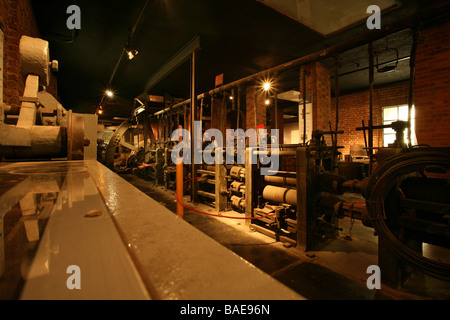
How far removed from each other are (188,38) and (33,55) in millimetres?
4339

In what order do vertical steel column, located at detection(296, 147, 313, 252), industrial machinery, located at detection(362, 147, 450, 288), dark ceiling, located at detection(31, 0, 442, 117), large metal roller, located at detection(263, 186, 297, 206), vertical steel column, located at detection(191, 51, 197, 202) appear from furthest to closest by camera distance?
vertical steel column, located at detection(191, 51, 197, 202) → dark ceiling, located at detection(31, 0, 442, 117) → large metal roller, located at detection(263, 186, 297, 206) → vertical steel column, located at detection(296, 147, 313, 252) → industrial machinery, located at detection(362, 147, 450, 288)

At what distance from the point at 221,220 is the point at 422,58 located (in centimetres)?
583

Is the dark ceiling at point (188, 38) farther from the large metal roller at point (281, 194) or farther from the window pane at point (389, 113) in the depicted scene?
the large metal roller at point (281, 194)

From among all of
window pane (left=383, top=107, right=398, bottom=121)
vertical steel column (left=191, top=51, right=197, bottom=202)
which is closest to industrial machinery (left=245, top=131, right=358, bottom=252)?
vertical steel column (left=191, top=51, right=197, bottom=202)

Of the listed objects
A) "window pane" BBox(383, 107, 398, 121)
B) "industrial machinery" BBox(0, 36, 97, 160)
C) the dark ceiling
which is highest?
the dark ceiling

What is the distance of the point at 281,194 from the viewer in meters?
3.43

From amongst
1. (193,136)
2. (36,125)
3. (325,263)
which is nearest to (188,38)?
(193,136)

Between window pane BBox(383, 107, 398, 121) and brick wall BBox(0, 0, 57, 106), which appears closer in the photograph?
brick wall BBox(0, 0, 57, 106)

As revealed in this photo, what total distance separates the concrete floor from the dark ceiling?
4.37 meters

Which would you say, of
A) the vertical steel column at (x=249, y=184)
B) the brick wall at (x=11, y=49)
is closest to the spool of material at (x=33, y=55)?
the brick wall at (x=11, y=49)

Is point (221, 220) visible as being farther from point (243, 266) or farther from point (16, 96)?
point (16, 96)

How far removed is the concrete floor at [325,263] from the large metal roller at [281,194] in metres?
0.68

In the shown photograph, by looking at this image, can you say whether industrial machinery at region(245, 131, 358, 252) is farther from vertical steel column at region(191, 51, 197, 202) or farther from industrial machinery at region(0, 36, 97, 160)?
industrial machinery at region(0, 36, 97, 160)

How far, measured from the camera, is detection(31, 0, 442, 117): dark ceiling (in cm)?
504
